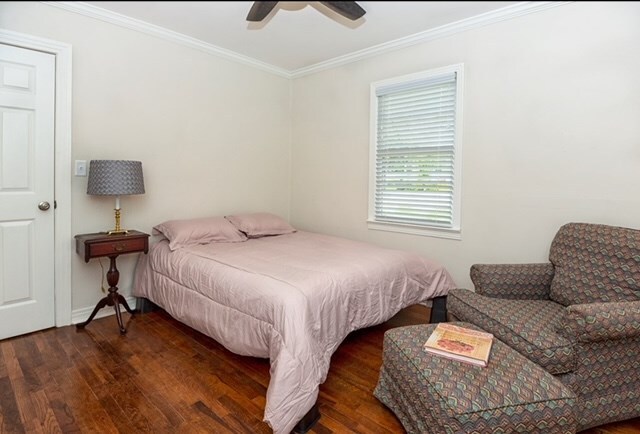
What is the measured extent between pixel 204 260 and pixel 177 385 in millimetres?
800

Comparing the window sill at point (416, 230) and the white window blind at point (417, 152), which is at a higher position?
the white window blind at point (417, 152)

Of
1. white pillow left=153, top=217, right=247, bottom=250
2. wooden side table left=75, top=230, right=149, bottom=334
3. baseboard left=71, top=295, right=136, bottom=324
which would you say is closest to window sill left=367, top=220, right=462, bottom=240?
white pillow left=153, top=217, right=247, bottom=250

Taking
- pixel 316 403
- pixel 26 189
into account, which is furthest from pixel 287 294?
pixel 26 189

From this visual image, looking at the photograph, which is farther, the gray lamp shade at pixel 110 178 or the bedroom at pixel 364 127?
the gray lamp shade at pixel 110 178

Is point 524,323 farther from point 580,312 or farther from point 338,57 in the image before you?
point 338,57

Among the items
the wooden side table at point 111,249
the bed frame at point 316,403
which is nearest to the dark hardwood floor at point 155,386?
the bed frame at point 316,403

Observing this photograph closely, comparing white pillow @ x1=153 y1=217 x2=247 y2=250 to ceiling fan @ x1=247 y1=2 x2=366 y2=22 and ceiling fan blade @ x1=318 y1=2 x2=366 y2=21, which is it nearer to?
ceiling fan @ x1=247 y1=2 x2=366 y2=22

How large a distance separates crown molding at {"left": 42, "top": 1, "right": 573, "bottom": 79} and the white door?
0.52m

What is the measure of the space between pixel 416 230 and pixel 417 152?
0.72 metres

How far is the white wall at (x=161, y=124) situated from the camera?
108 inches

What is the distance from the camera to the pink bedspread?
1661 mm

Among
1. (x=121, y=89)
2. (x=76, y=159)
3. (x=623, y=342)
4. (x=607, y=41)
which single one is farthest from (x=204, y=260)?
(x=607, y=41)

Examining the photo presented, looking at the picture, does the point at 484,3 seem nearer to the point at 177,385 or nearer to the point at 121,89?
the point at 121,89

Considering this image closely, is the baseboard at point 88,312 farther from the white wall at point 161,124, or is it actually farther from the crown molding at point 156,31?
the crown molding at point 156,31
